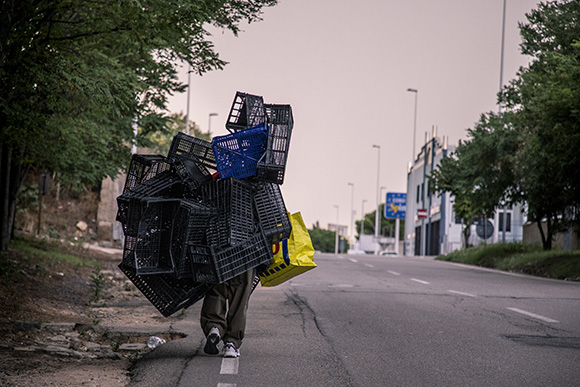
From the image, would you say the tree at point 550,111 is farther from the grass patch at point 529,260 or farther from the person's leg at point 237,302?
the person's leg at point 237,302

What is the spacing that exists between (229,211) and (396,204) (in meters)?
87.2

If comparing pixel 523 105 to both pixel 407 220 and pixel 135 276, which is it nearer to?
pixel 135 276

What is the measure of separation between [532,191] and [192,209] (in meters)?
22.4

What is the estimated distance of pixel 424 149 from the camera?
8862 cm

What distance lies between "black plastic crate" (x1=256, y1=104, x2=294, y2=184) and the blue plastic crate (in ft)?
0.19

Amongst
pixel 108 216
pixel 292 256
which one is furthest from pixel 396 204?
pixel 292 256

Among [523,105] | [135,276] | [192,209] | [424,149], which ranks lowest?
[135,276]

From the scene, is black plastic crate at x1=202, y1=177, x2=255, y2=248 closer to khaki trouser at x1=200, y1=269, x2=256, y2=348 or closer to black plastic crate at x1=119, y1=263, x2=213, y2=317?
khaki trouser at x1=200, y1=269, x2=256, y2=348

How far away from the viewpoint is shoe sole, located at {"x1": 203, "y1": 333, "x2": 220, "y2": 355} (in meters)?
6.61

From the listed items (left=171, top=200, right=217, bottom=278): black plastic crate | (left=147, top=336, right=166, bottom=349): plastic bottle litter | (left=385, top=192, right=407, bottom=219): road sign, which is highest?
(left=385, top=192, right=407, bottom=219): road sign

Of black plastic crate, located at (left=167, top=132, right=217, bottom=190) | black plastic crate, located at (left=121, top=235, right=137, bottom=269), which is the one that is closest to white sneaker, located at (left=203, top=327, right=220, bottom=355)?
black plastic crate, located at (left=121, top=235, right=137, bottom=269)

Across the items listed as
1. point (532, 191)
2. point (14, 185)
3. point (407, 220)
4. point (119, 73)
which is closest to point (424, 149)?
point (407, 220)

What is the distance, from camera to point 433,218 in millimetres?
80312

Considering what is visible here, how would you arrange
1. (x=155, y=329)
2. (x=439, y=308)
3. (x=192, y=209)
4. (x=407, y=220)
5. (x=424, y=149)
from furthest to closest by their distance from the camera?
1. (x=407, y=220)
2. (x=424, y=149)
3. (x=439, y=308)
4. (x=155, y=329)
5. (x=192, y=209)
